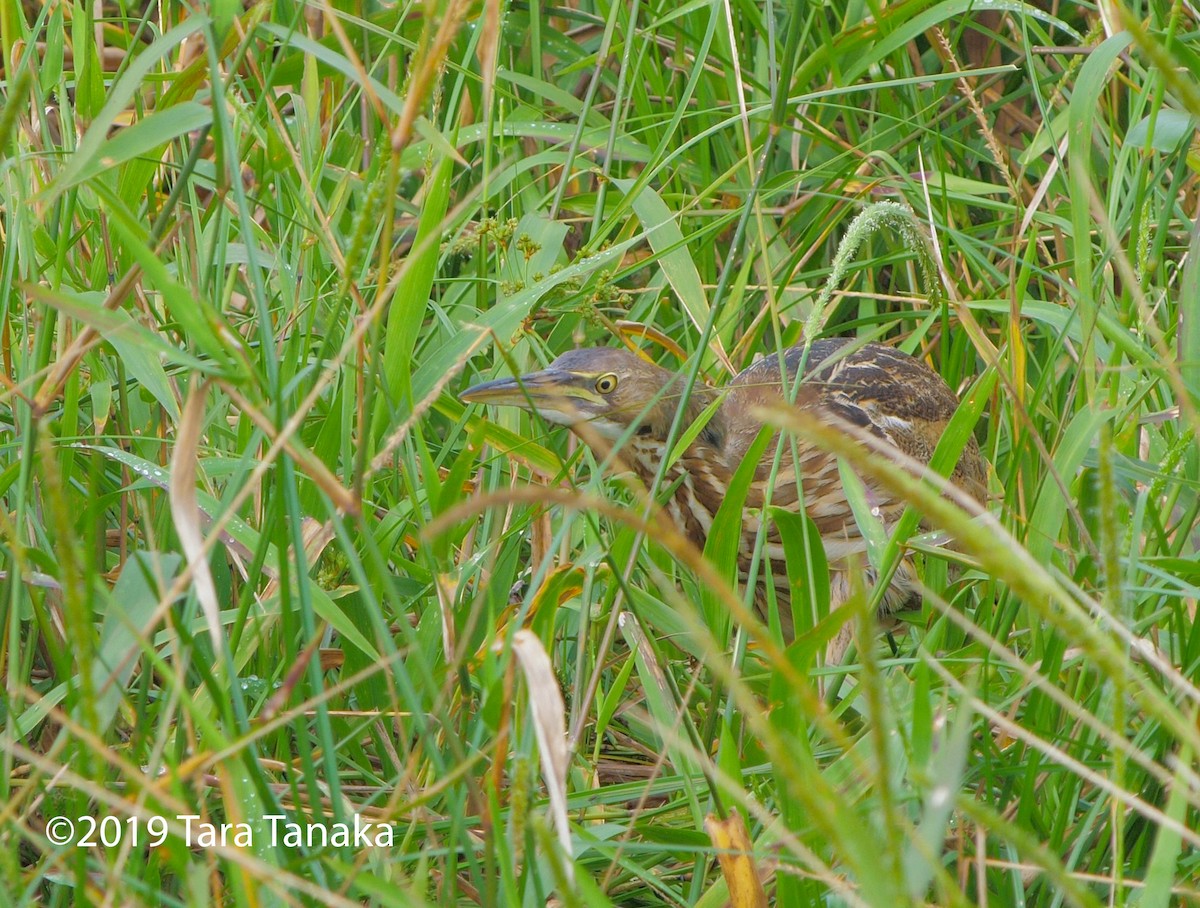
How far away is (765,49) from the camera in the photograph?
3.14m

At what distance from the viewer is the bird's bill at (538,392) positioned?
2.24 metres

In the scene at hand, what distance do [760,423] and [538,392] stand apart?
58 cm

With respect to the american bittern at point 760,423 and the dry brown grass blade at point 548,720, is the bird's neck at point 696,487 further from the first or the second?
the dry brown grass blade at point 548,720

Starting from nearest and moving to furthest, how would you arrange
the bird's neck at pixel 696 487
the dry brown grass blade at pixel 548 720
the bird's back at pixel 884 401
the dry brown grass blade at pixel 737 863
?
the dry brown grass blade at pixel 548 720 → the dry brown grass blade at pixel 737 863 → the bird's neck at pixel 696 487 → the bird's back at pixel 884 401

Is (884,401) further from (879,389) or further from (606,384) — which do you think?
(606,384)

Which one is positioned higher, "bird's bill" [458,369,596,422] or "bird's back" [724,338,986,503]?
"bird's bill" [458,369,596,422]

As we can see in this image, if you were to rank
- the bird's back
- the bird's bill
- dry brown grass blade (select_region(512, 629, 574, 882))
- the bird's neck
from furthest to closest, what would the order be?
the bird's back
the bird's neck
the bird's bill
dry brown grass blade (select_region(512, 629, 574, 882))

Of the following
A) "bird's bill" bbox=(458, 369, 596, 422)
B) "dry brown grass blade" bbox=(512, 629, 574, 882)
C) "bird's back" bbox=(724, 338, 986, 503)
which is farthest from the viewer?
"bird's back" bbox=(724, 338, 986, 503)

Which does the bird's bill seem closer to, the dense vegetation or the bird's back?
the dense vegetation

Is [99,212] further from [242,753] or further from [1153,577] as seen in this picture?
[1153,577]

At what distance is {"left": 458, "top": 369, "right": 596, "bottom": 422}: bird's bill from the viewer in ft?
7.36

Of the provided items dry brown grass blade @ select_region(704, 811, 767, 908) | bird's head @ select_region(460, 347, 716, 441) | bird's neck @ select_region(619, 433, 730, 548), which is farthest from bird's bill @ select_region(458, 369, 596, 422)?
dry brown grass blade @ select_region(704, 811, 767, 908)

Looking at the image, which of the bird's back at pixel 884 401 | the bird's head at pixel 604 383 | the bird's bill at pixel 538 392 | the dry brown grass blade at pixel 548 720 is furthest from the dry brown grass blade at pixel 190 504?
the bird's back at pixel 884 401

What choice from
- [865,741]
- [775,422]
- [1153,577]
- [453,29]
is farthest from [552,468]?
[775,422]
